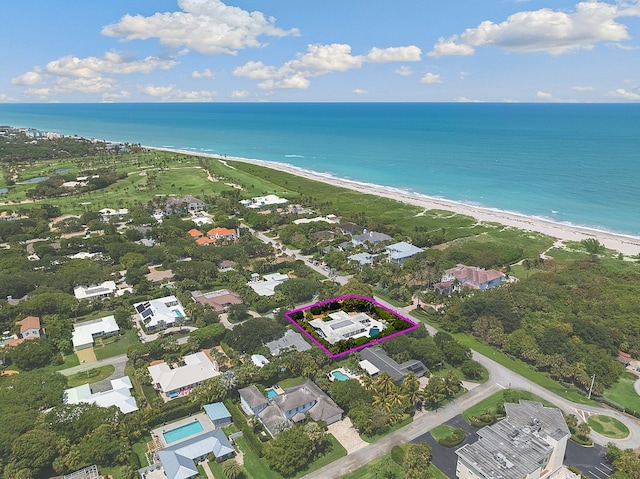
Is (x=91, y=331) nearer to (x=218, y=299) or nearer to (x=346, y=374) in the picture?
(x=218, y=299)

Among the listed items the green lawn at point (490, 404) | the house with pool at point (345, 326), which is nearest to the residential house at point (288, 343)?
the house with pool at point (345, 326)

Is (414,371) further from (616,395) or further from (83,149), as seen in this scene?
(83,149)

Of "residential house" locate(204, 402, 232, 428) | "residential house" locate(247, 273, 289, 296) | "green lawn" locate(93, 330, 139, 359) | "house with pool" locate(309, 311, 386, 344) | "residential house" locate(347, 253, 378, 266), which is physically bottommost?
"green lawn" locate(93, 330, 139, 359)

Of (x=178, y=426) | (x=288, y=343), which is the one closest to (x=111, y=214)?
(x=288, y=343)

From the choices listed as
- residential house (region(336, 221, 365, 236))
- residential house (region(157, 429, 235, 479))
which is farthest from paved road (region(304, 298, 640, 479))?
residential house (region(336, 221, 365, 236))

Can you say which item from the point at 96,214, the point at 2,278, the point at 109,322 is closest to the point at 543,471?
the point at 109,322

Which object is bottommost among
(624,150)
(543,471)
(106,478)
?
(106,478)

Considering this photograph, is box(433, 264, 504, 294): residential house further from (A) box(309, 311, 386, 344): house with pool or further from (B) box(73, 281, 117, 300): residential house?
(B) box(73, 281, 117, 300): residential house

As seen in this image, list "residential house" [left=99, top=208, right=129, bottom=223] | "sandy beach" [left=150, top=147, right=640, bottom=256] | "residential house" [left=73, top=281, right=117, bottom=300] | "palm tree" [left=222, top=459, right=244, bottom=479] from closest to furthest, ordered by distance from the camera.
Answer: "palm tree" [left=222, top=459, right=244, bottom=479] → "residential house" [left=73, top=281, right=117, bottom=300] → "sandy beach" [left=150, top=147, right=640, bottom=256] → "residential house" [left=99, top=208, right=129, bottom=223]
